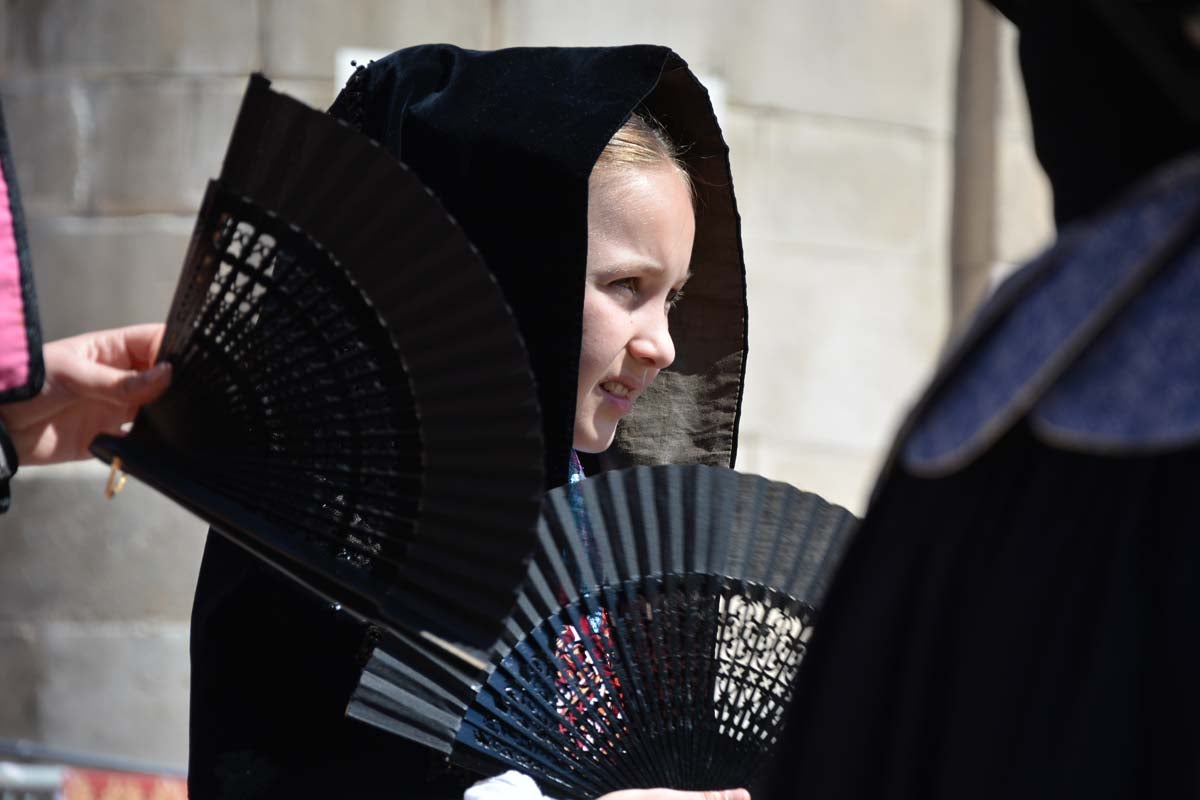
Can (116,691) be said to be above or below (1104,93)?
below

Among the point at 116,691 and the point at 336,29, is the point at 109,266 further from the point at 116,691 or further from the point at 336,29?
the point at 116,691

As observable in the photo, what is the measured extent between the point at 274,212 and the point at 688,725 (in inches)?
28.2

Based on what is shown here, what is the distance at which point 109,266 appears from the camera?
4.62 m

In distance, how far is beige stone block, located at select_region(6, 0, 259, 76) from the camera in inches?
182

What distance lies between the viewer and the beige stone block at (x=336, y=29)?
4.61 metres

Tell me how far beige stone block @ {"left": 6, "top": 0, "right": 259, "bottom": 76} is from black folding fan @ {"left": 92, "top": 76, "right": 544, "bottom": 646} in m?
3.32

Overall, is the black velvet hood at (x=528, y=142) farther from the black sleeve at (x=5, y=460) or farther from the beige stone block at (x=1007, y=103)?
the beige stone block at (x=1007, y=103)

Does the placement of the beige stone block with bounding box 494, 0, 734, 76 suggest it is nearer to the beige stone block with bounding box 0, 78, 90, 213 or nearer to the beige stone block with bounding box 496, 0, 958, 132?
the beige stone block with bounding box 496, 0, 958, 132

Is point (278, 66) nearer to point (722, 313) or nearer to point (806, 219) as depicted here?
point (806, 219)

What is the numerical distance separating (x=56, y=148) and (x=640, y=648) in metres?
3.51

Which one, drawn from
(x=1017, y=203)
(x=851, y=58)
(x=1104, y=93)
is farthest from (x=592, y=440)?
(x=1017, y=203)

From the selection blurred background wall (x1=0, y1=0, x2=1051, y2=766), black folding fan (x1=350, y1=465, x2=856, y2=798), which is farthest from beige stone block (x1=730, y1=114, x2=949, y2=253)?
black folding fan (x1=350, y1=465, x2=856, y2=798)

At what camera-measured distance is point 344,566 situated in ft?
4.80

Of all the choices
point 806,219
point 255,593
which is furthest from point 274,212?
point 806,219
